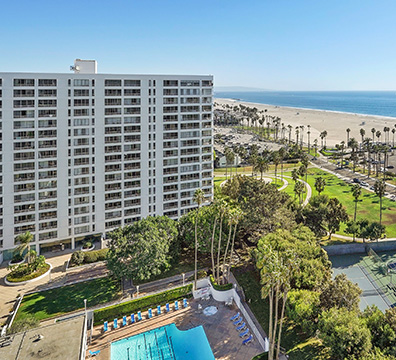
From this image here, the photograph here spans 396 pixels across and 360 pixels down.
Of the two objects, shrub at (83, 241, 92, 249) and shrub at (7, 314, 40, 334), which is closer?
shrub at (7, 314, 40, 334)

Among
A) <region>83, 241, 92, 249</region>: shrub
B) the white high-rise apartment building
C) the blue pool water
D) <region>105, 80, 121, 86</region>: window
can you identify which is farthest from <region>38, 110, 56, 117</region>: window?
the blue pool water

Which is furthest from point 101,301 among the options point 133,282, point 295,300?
point 295,300

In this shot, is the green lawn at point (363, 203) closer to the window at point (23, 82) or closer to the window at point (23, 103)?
the window at point (23, 103)

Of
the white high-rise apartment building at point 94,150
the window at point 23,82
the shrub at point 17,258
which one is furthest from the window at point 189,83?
the shrub at point 17,258

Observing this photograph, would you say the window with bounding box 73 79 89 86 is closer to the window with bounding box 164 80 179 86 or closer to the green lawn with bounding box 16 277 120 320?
the window with bounding box 164 80 179 86

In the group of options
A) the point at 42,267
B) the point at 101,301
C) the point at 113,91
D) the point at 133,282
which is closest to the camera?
the point at 101,301

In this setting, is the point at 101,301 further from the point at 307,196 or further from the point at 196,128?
the point at 307,196
